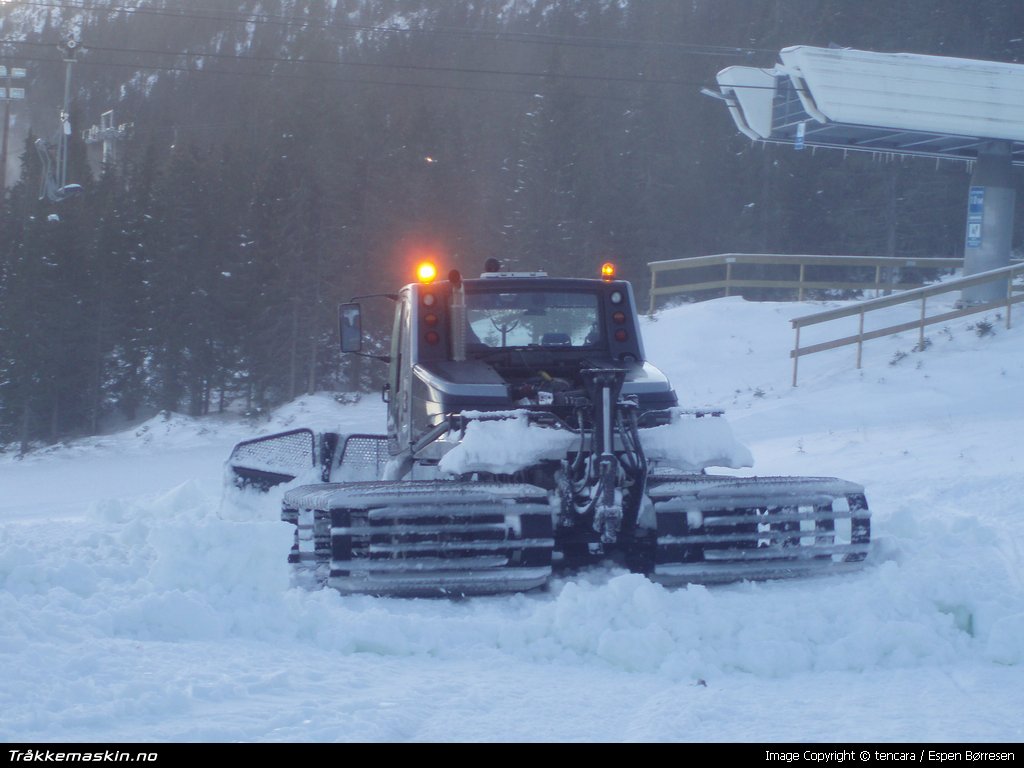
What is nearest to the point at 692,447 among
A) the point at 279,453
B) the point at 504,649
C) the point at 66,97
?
the point at 504,649

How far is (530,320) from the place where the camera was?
809 cm

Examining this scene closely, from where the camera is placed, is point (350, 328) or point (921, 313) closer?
point (350, 328)

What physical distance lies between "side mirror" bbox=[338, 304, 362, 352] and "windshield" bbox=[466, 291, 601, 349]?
2.85ft

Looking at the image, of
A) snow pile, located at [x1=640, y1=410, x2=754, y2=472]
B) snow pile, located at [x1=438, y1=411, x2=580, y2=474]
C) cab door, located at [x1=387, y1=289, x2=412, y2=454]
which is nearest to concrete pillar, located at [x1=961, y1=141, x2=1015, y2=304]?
cab door, located at [x1=387, y1=289, x2=412, y2=454]

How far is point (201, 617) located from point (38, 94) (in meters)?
89.8

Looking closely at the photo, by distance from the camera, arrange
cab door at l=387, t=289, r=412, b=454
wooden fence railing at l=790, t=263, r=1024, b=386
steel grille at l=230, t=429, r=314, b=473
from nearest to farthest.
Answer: cab door at l=387, t=289, r=412, b=454 → steel grille at l=230, t=429, r=314, b=473 → wooden fence railing at l=790, t=263, r=1024, b=386

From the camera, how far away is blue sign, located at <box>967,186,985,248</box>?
21297mm

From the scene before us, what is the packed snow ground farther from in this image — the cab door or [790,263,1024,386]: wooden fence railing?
[790,263,1024,386]: wooden fence railing

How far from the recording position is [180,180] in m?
38.3

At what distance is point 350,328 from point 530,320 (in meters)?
1.37

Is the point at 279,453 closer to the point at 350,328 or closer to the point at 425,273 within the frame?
the point at 350,328

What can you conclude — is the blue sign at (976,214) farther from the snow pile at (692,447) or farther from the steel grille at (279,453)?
the snow pile at (692,447)

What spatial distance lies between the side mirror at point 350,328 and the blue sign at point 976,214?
661 inches

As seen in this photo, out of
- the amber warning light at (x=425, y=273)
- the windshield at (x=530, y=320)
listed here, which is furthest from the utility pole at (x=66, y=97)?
the windshield at (x=530, y=320)
